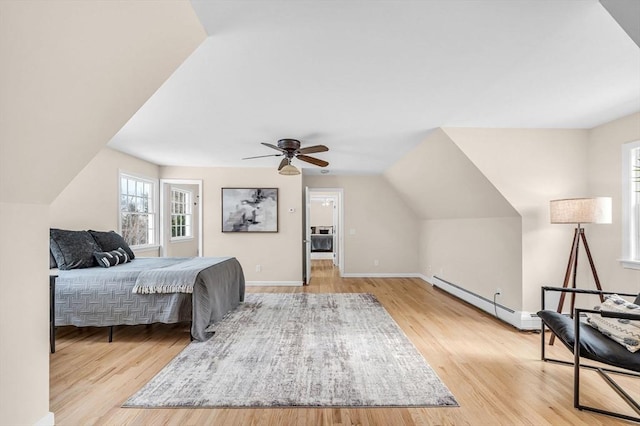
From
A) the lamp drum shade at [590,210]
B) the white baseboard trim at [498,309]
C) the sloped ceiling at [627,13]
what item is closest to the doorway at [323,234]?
the white baseboard trim at [498,309]

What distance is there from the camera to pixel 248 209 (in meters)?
6.10

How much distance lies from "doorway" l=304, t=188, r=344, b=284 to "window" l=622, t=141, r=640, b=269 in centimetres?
446

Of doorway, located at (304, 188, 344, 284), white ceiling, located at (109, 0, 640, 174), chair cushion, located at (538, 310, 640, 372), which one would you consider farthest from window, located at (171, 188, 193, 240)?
chair cushion, located at (538, 310, 640, 372)

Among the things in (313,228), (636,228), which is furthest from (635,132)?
(313,228)

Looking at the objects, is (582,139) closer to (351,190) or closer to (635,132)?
(635,132)

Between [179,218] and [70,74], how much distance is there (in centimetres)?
583

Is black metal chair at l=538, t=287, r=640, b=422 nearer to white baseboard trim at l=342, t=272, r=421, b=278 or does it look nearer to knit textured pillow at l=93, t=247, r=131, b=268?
knit textured pillow at l=93, t=247, r=131, b=268

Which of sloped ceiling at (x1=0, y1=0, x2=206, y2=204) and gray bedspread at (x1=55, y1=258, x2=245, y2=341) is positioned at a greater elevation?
sloped ceiling at (x1=0, y1=0, x2=206, y2=204)

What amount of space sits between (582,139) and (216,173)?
556 centimetres

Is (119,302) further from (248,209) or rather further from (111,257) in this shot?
(248,209)

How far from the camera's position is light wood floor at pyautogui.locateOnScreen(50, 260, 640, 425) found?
1.97 meters

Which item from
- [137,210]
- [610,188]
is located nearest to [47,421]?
[137,210]

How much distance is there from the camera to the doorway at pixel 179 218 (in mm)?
5949

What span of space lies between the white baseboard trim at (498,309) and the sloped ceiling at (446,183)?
3.75 feet
